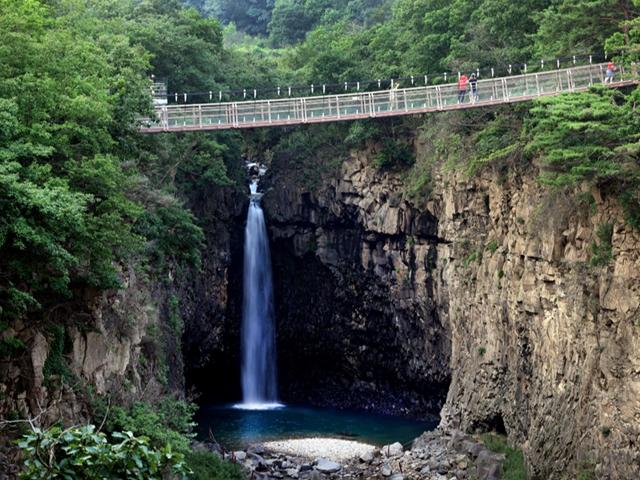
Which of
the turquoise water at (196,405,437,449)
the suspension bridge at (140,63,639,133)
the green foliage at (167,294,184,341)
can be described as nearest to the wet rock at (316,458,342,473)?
the turquoise water at (196,405,437,449)

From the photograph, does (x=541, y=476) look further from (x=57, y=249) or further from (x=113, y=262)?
(x=57, y=249)

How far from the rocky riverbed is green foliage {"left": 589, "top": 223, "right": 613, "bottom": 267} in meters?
7.14

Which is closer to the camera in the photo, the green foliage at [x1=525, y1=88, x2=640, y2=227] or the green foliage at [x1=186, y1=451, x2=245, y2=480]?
the green foliage at [x1=525, y1=88, x2=640, y2=227]

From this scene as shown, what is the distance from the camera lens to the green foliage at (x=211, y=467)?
77.6ft

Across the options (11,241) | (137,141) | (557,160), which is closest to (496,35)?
(557,160)

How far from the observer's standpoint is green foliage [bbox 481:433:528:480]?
977 inches

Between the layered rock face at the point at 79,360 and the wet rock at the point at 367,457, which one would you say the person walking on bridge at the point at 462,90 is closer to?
the layered rock face at the point at 79,360

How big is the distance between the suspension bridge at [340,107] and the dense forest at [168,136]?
1.30m

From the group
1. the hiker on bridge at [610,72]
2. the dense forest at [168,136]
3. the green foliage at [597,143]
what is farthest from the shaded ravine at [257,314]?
the green foliage at [597,143]

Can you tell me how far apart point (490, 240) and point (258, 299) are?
48.4ft

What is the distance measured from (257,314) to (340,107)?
14.7m

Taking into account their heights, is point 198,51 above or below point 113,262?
above

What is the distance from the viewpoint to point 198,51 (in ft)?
124

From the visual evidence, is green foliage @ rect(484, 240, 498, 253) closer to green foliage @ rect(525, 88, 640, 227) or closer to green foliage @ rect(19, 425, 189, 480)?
green foliage @ rect(525, 88, 640, 227)
